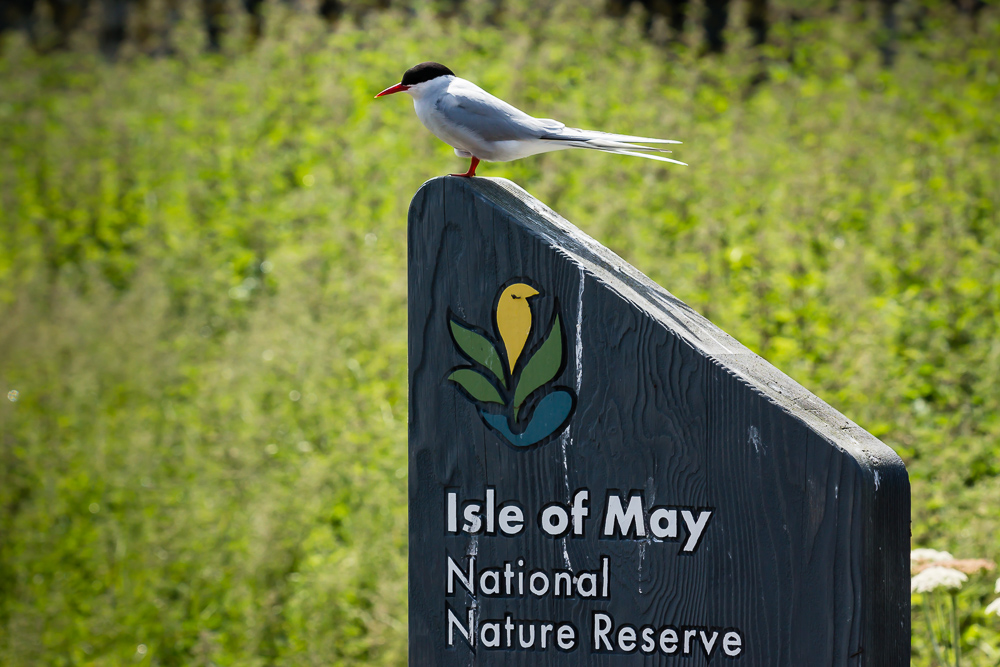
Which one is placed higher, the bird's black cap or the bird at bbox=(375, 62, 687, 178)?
the bird's black cap

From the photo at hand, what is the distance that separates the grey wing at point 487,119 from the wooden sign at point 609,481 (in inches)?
9.2

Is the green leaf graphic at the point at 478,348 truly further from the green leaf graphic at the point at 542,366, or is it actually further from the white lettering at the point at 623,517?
the white lettering at the point at 623,517

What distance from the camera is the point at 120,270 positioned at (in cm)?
566

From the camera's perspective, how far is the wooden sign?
1.73 meters

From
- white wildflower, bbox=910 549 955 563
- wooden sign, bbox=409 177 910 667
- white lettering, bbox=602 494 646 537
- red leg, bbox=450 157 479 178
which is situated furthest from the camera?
white wildflower, bbox=910 549 955 563

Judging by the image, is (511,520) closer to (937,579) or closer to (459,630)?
(459,630)

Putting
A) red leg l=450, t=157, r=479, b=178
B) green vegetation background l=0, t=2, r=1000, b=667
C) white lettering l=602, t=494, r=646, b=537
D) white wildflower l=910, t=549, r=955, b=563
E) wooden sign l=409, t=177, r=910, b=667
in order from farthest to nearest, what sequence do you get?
1. green vegetation background l=0, t=2, r=1000, b=667
2. white wildflower l=910, t=549, r=955, b=563
3. red leg l=450, t=157, r=479, b=178
4. white lettering l=602, t=494, r=646, b=537
5. wooden sign l=409, t=177, r=910, b=667

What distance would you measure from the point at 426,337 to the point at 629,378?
0.45 meters

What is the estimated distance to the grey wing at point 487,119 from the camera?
2164mm

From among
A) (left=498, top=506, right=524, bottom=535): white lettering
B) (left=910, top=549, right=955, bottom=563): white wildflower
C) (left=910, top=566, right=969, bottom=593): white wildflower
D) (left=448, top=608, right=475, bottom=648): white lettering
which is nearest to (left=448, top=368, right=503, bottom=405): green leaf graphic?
(left=498, top=506, right=524, bottom=535): white lettering

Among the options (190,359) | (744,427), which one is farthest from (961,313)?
(190,359)

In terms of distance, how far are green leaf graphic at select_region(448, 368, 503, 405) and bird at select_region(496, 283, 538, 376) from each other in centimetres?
6

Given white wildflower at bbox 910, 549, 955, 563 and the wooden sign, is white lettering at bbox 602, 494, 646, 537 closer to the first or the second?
the wooden sign

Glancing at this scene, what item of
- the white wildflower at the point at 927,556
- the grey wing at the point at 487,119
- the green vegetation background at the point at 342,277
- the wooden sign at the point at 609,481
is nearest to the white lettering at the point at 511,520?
the wooden sign at the point at 609,481
